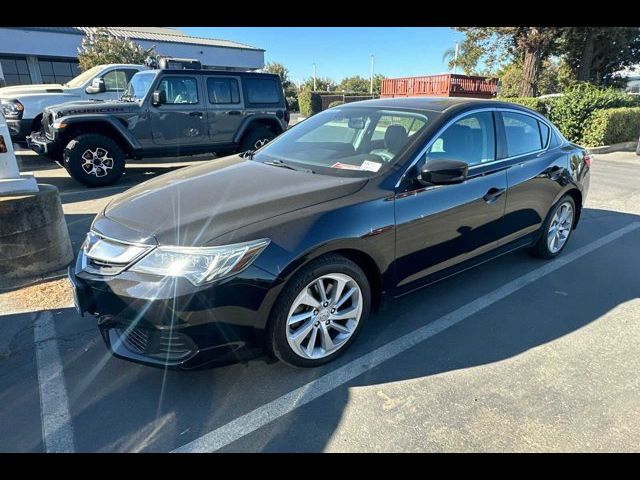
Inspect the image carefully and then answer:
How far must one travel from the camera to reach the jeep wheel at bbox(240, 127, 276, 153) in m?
9.19

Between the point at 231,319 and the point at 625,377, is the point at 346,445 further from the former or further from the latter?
the point at 625,377

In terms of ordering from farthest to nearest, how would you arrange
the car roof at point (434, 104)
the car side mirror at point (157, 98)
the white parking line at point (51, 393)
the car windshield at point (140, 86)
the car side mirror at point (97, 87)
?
the car side mirror at point (97, 87), the car windshield at point (140, 86), the car side mirror at point (157, 98), the car roof at point (434, 104), the white parking line at point (51, 393)

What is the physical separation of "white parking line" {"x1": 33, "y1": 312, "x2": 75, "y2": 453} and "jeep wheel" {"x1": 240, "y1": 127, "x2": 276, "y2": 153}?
6386 mm

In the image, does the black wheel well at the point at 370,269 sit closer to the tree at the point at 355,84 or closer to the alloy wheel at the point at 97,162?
the alloy wheel at the point at 97,162

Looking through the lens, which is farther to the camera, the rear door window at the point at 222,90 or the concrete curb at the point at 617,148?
the concrete curb at the point at 617,148

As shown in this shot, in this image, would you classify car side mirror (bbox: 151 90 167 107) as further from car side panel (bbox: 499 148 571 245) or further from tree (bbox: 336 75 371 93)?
tree (bbox: 336 75 371 93)

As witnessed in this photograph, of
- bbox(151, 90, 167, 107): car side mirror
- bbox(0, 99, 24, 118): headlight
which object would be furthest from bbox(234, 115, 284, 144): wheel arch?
bbox(0, 99, 24, 118): headlight

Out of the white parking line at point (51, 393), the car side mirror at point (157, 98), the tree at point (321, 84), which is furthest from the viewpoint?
the tree at point (321, 84)

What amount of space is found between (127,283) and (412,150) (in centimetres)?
199

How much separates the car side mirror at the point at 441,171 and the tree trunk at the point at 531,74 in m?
18.6

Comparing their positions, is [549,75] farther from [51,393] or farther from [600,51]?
[51,393]

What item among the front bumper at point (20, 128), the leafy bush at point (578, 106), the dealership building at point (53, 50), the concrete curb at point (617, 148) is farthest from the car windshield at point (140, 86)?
the dealership building at point (53, 50)

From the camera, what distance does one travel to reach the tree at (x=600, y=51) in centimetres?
2183
